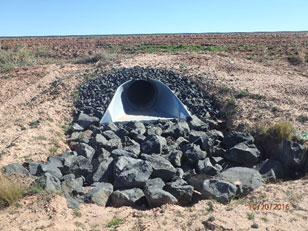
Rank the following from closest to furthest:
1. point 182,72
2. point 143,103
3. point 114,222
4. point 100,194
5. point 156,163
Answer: point 114,222 → point 100,194 → point 156,163 → point 143,103 → point 182,72

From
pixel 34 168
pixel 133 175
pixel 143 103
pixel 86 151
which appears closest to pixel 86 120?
pixel 86 151

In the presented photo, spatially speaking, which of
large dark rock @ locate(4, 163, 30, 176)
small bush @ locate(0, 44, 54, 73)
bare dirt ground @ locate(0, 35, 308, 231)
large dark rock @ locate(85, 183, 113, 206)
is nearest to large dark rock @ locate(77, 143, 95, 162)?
bare dirt ground @ locate(0, 35, 308, 231)

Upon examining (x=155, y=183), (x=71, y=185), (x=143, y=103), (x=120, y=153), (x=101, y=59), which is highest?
(x=101, y=59)

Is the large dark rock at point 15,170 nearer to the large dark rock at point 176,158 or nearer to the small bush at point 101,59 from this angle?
the large dark rock at point 176,158

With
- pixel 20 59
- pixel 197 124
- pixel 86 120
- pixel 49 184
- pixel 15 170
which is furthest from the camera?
pixel 20 59

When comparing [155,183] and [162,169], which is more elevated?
[162,169]

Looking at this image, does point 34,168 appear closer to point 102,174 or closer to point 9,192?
point 102,174

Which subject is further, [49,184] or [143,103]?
[143,103]

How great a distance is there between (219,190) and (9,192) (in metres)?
4.08

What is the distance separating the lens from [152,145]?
419 inches

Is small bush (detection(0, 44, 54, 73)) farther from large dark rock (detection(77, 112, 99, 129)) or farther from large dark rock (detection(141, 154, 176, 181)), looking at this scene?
large dark rock (detection(141, 154, 176, 181))

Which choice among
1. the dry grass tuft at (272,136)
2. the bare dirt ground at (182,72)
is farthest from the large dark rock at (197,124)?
the dry grass tuft at (272,136)

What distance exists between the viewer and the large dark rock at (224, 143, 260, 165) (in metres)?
9.91

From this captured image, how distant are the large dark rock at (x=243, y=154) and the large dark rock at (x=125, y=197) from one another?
10.7 ft
